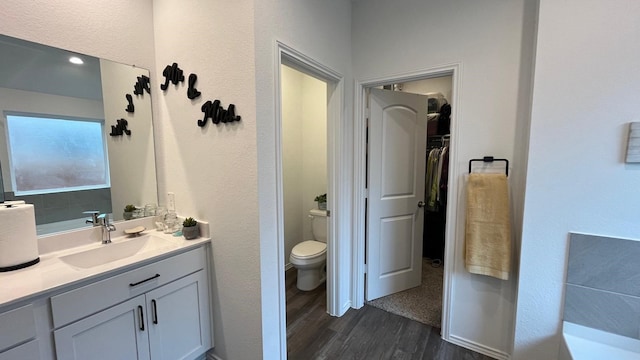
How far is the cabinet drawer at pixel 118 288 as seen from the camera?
1087 mm

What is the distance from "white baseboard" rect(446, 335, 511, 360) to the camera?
5.92ft

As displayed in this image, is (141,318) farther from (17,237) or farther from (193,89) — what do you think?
(193,89)

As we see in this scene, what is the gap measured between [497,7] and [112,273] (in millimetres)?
2752

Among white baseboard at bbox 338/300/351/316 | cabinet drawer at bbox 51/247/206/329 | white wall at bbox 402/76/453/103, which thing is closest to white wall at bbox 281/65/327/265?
white baseboard at bbox 338/300/351/316

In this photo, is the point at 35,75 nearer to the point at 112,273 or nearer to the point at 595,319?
the point at 112,273

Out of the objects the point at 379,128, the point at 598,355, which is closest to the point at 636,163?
the point at 598,355

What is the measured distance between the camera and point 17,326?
0.97 m

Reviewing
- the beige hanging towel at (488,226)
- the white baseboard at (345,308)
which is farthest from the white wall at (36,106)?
the beige hanging towel at (488,226)

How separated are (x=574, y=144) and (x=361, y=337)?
75.7 inches

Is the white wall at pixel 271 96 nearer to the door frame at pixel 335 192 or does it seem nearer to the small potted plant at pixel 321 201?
the door frame at pixel 335 192

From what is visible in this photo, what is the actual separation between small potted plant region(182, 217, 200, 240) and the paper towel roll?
2.22 feet

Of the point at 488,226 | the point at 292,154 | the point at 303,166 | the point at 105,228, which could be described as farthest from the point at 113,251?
the point at 488,226

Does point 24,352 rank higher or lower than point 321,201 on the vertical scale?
lower

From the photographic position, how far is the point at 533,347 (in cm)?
154
